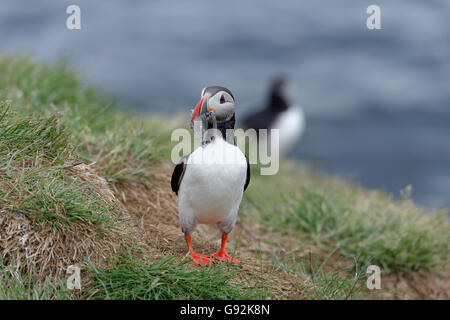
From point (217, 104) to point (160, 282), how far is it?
1.28 meters

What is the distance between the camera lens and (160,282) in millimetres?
3551

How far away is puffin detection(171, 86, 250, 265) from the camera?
12.5 feet

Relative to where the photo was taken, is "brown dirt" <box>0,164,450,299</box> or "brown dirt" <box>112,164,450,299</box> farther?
"brown dirt" <box>112,164,450,299</box>

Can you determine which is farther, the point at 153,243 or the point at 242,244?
the point at 242,244

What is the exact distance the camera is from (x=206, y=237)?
17.0 ft

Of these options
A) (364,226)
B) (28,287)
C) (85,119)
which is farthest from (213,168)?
(364,226)

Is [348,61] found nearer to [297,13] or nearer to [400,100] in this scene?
[400,100]

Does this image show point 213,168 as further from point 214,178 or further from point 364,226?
point 364,226

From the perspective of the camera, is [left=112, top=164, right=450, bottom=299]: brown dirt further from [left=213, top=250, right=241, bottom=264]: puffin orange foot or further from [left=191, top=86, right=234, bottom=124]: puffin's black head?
[left=191, top=86, right=234, bottom=124]: puffin's black head

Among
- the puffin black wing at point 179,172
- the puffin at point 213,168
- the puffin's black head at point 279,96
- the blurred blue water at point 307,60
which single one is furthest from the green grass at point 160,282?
the blurred blue water at point 307,60

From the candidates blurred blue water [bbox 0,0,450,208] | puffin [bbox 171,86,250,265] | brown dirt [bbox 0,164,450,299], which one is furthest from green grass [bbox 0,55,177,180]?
blurred blue water [bbox 0,0,450,208]

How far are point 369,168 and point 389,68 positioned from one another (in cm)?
625

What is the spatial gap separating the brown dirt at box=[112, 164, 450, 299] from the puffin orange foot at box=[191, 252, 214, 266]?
157 mm

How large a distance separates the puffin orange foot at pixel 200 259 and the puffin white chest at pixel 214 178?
0.31 m
